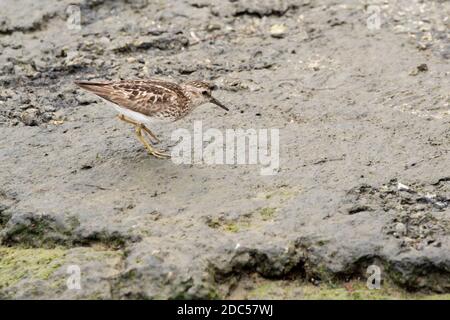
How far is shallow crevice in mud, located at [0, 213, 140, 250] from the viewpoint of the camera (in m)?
7.63

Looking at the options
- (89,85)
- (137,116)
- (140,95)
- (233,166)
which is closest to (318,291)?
(233,166)

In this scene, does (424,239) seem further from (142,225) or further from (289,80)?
(289,80)

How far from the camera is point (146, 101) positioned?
9008mm

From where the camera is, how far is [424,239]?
748 cm

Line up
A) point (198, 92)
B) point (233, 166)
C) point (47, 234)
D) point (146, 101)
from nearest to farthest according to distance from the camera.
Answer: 1. point (47, 234)
2. point (233, 166)
3. point (146, 101)
4. point (198, 92)

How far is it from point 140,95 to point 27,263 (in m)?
2.39

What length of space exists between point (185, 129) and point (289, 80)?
5.49ft

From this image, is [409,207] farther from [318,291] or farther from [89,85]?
[89,85]

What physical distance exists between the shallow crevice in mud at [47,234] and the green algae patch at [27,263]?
0.28 feet

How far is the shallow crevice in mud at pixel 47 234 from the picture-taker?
25.0ft

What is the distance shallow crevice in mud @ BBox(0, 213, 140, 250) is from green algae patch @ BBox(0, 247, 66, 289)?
85 millimetres

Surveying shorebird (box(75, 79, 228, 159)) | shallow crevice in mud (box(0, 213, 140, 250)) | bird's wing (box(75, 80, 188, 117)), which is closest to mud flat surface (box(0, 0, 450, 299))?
shallow crevice in mud (box(0, 213, 140, 250))

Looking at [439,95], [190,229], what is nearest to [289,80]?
[439,95]

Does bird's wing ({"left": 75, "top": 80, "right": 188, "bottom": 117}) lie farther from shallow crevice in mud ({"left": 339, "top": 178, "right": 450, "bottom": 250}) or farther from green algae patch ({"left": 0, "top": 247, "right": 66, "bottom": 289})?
shallow crevice in mud ({"left": 339, "top": 178, "right": 450, "bottom": 250})
